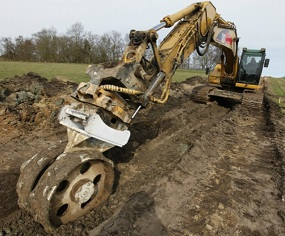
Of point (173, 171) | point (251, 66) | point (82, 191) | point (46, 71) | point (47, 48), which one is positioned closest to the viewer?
point (82, 191)

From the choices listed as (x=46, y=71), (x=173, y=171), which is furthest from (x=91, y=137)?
(x=46, y=71)

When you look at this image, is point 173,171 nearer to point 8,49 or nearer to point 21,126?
point 21,126

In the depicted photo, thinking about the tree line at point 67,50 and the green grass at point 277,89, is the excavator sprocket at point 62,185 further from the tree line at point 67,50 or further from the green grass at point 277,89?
the tree line at point 67,50

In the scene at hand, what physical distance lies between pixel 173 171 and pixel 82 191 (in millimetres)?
1971

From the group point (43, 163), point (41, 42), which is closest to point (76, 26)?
point (41, 42)

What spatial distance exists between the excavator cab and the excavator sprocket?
829 centimetres

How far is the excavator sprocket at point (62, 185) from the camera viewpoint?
3.25 metres

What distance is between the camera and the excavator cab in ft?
33.7

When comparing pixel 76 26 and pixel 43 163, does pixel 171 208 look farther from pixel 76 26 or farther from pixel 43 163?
pixel 76 26

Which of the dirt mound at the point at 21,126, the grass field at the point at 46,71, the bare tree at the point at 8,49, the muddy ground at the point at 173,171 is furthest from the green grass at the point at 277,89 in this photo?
the bare tree at the point at 8,49

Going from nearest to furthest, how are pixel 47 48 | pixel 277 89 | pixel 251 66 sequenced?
pixel 251 66 < pixel 277 89 < pixel 47 48

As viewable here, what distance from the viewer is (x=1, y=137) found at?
21.9 feet

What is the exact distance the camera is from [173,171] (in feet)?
16.3

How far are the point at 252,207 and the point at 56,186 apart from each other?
3070 millimetres
